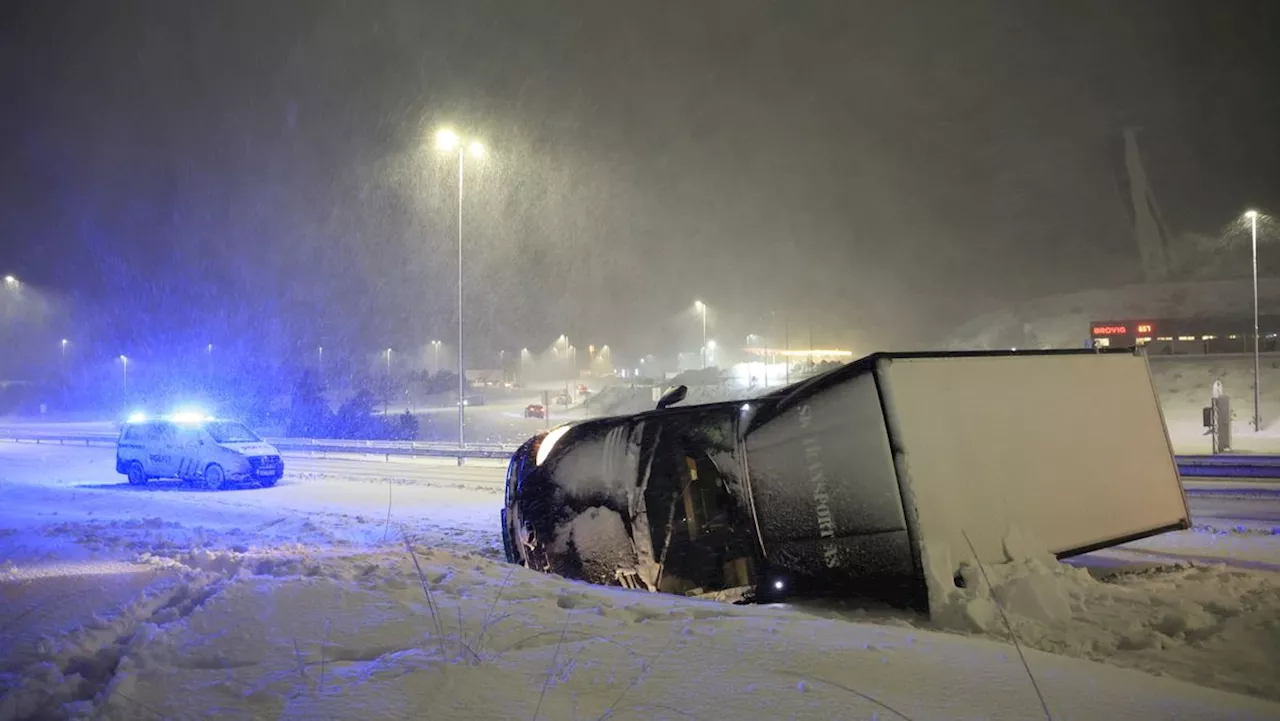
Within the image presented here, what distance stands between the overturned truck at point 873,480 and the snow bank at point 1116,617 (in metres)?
0.14

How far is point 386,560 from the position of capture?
7.01 metres

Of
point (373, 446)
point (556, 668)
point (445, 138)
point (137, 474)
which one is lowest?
point (556, 668)

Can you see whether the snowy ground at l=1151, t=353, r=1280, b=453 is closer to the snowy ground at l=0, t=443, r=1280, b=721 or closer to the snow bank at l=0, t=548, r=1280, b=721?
the snowy ground at l=0, t=443, r=1280, b=721

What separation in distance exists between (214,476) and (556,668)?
16.3 m

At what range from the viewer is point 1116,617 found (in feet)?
16.5

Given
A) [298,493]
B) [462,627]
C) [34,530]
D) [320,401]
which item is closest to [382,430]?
[320,401]

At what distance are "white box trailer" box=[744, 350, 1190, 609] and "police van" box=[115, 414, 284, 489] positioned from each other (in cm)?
1498

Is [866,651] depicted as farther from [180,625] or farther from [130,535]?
[130,535]

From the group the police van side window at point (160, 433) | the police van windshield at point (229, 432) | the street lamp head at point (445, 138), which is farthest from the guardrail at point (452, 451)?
the street lamp head at point (445, 138)

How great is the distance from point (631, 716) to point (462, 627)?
5.48ft

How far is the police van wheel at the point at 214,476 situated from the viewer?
17.2 m

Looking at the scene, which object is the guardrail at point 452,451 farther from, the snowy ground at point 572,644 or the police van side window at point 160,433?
the snowy ground at point 572,644

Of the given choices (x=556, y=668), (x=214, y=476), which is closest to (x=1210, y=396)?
(x=214, y=476)

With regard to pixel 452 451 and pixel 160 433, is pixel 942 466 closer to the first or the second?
pixel 160 433
